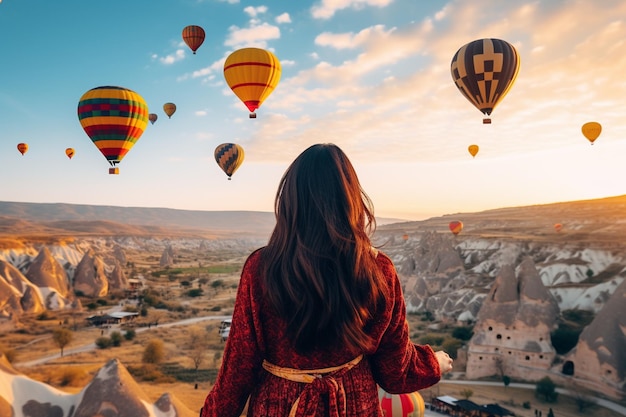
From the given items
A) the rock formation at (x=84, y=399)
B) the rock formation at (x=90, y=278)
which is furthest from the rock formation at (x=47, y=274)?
the rock formation at (x=84, y=399)

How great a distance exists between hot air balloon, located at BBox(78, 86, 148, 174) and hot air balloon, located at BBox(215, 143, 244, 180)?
287 inches

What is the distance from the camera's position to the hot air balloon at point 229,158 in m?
22.2

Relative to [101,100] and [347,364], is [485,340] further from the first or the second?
[347,364]

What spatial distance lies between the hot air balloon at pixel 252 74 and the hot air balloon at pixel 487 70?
18.3 feet

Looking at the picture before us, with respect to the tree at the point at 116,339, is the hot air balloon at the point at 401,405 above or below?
above

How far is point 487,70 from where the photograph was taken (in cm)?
1405

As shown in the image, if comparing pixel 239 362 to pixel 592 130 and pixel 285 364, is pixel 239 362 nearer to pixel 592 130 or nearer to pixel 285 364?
pixel 285 364

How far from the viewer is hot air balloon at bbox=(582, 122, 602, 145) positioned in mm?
24781

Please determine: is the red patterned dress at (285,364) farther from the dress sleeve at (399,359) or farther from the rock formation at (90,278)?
the rock formation at (90,278)

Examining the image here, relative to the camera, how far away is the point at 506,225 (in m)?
73.2

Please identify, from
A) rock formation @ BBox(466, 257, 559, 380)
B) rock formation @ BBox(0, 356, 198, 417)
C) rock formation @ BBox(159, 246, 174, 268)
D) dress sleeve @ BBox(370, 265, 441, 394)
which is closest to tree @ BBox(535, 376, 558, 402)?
rock formation @ BBox(466, 257, 559, 380)

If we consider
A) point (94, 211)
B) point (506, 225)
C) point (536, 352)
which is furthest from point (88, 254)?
point (94, 211)

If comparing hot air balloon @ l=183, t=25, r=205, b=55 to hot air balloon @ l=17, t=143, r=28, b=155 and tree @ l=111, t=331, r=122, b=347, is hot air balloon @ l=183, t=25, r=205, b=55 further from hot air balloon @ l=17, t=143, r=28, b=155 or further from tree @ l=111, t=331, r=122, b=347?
hot air balloon @ l=17, t=143, r=28, b=155

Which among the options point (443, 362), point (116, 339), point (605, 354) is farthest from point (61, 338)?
point (443, 362)
